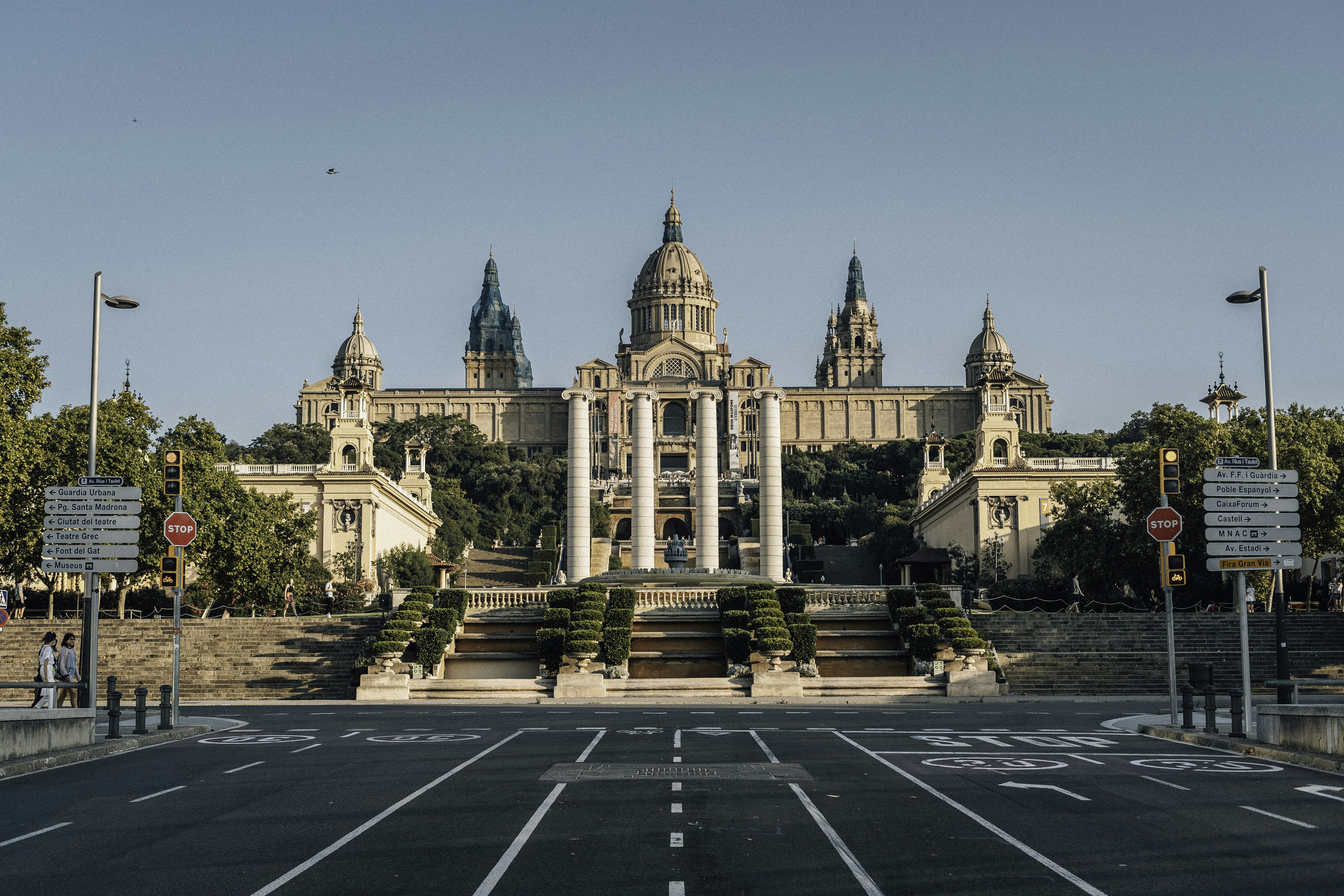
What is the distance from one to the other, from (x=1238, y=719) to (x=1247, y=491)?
428cm

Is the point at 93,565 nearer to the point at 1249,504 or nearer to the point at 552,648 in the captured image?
→ the point at 552,648

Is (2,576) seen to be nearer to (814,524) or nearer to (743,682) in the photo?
(743,682)

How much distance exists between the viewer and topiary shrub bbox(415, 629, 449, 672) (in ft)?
144

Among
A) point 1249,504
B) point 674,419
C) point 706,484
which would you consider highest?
point 674,419

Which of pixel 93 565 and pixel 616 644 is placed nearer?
pixel 93 565

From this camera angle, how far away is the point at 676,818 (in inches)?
619

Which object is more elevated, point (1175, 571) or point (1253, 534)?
point (1253, 534)

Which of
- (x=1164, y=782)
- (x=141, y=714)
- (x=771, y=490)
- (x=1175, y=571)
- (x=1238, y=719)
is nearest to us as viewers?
(x=1164, y=782)

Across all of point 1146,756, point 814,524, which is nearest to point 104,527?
point 1146,756

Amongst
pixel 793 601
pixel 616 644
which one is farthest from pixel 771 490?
pixel 616 644

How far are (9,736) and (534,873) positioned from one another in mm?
13163

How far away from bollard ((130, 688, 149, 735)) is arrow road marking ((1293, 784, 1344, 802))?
20.8 metres

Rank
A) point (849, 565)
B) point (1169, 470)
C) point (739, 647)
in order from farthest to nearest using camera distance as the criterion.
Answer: point (849, 565), point (739, 647), point (1169, 470)

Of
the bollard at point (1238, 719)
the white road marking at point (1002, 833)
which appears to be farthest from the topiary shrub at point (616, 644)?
the white road marking at point (1002, 833)
